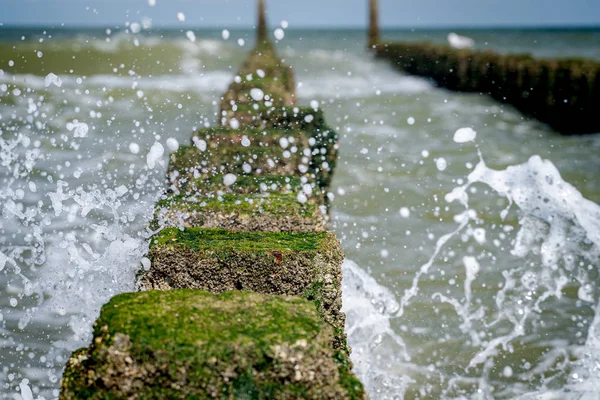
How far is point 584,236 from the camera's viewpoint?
5.91 m

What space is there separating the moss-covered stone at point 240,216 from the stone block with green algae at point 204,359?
1.19 meters

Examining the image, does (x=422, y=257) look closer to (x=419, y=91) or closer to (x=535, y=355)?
(x=535, y=355)

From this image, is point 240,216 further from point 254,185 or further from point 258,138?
point 258,138

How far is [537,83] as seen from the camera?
601 inches

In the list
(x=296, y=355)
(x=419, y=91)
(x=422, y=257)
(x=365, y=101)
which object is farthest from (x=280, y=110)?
(x=419, y=91)

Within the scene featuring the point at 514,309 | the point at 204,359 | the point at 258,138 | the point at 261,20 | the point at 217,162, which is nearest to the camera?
the point at 204,359

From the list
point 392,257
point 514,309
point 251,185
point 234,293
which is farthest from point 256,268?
point 392,257

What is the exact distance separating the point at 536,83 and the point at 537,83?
2.2 inches

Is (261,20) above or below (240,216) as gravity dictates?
below

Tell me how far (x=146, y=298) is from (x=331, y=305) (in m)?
0.82

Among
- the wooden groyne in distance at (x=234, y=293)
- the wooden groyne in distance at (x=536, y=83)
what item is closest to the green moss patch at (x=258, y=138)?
the wooden groyne in distance at (x=234, y=293)

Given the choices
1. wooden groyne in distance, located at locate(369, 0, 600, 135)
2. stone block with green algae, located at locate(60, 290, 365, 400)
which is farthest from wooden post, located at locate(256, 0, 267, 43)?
stone block with green algae, located at locate(60, 290, 365, 400)

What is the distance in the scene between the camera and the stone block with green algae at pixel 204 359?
209cm

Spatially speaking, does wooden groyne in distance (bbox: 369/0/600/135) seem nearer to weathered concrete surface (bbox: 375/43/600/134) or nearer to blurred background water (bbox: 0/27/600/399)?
weathered concrete surface (bbox: 375/43/600/134)
